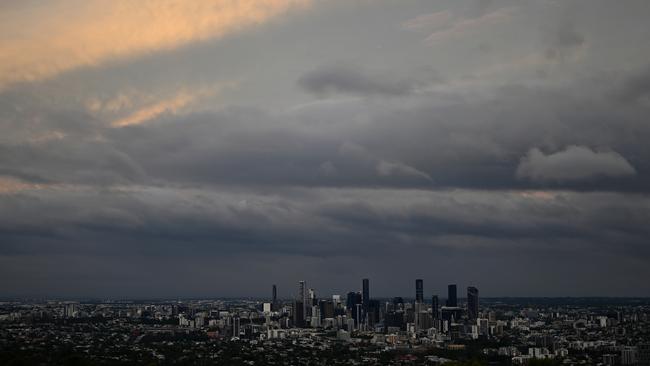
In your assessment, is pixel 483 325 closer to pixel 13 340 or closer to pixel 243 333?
pixel 243 333

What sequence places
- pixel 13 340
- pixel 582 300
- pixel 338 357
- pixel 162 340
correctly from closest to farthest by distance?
pixel 13 340, pixel 338 357, pixel 162 340, pixel 582 300

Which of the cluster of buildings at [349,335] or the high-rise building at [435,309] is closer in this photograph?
the cluster of buildings at [349,335]

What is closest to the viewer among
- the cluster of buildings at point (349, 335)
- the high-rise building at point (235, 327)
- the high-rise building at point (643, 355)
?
the high-rise building at point (643, 355)

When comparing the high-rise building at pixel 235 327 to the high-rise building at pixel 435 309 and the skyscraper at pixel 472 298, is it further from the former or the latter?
the skyscraper at pixel 472 298

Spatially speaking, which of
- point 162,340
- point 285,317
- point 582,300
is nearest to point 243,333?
point 162,340

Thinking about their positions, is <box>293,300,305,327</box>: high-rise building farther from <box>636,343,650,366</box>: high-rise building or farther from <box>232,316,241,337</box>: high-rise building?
<box>636,343,650,366</box>: high-rise building

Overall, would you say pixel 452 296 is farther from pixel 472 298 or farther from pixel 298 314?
pixel 298 314

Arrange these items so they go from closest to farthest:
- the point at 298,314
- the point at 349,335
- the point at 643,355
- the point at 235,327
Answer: the point at 643,355 → the point at 349,335 → the point at 235,327 → the point at 298,314

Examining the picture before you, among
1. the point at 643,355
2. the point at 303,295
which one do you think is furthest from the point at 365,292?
the point at 643,355

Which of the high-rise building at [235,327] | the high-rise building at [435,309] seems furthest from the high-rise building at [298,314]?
the high-rise building at [435,309]

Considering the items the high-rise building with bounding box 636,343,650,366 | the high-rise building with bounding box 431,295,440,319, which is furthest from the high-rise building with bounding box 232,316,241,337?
the high-rise building with bounding box 636,343,650,366

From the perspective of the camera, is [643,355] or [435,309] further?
[435,309]
